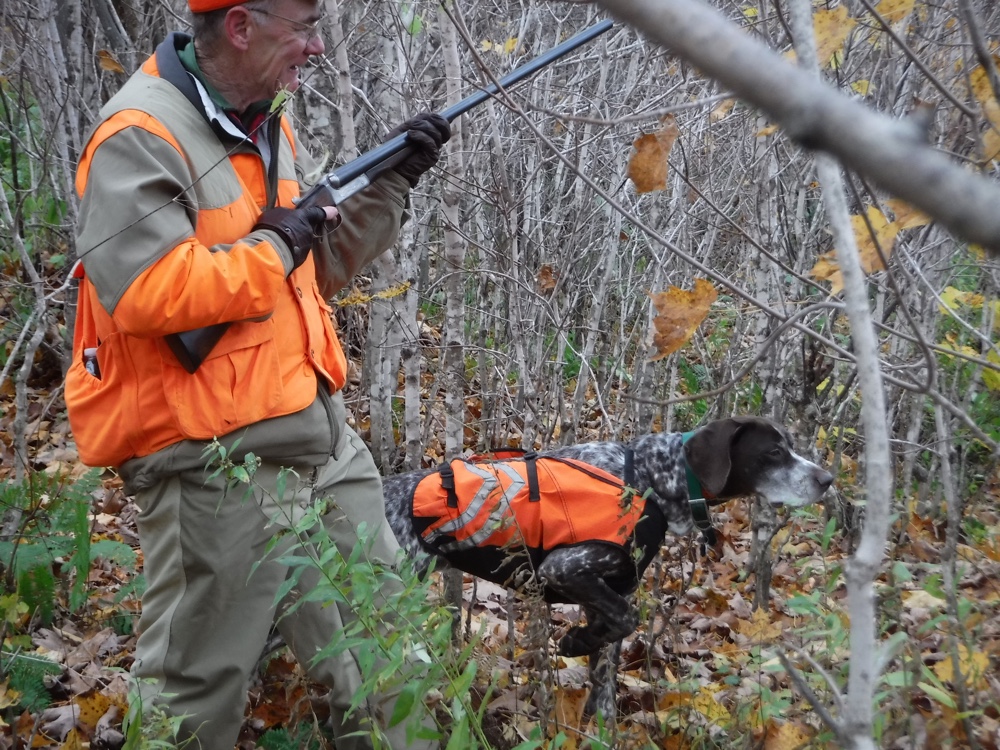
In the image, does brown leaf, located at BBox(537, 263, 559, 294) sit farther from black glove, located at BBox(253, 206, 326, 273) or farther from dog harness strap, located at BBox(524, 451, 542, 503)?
black glove, located at BBox(253, 206, 326, 273)

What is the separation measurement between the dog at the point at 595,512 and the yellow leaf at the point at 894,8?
1858mm

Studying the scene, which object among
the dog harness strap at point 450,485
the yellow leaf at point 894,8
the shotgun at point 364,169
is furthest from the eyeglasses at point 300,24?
the dog harness strap at point 450,485

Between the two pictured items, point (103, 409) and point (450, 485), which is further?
point (450, 485)

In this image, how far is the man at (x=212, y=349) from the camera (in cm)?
247

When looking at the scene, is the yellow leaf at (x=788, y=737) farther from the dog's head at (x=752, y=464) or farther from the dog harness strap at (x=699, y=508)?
the dog's head at (x=752, y=464)

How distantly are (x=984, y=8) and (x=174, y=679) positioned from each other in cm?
438

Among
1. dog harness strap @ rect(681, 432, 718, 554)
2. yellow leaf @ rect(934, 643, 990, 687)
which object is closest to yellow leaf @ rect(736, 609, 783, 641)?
dog harness strap @ rect(681, 432, 718, 554)

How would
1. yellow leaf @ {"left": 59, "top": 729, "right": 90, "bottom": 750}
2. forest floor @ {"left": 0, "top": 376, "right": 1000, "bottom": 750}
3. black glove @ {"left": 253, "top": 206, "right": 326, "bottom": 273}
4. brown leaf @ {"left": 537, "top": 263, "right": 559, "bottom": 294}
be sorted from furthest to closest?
brown leaf @ {"left": 537, "top": 263, "right": 559, "bottom": 294}
yellow leaf @ {"left": 59, "top": 729, "right": 90, "bottom": 750}
black glove @ {"left": 253, "top": 206, "right": 326, "bottom": 273}
forest floor @ {"left": 0, "top": 376, "right": 1000, "bottom": 750}

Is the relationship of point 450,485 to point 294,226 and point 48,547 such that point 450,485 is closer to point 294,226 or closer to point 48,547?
point 294,226

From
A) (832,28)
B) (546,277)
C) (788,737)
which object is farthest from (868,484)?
(546,277)

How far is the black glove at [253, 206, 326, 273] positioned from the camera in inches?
107

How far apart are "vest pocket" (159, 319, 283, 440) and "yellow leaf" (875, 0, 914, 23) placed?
6.34 ft

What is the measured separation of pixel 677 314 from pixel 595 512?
59.2 inches

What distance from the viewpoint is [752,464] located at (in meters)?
3.95
